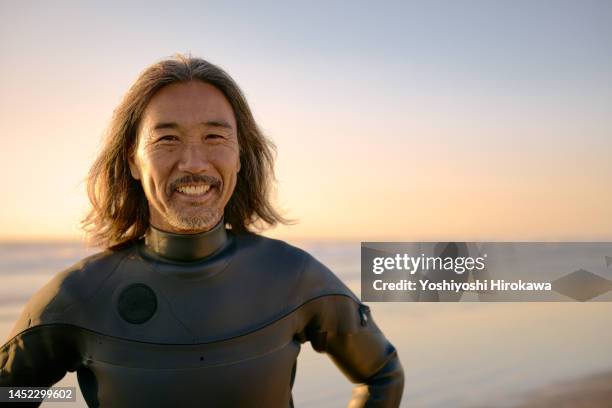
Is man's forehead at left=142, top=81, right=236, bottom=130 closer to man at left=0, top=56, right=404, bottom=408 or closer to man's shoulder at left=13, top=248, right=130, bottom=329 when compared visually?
man at left=0, top=56, right=404, bottom=408

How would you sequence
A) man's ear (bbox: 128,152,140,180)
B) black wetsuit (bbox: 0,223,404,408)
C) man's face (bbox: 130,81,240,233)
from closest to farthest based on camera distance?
black wetsuit (bbox: 0,223,404,408) → man's face (bbox: 130,81,240,233) → man's ear (bbox: 128,152,140,180)

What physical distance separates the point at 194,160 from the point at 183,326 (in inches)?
23.6

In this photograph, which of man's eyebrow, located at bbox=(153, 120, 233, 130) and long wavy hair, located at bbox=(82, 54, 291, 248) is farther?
long wavy hair, located at bbox=(82, 54, 291, 248)

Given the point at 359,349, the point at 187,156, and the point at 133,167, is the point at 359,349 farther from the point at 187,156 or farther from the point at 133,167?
the point at 133,167

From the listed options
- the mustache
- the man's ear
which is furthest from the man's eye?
the man's ear

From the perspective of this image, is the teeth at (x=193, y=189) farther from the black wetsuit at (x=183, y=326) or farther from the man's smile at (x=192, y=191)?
the black wetsuit at (x=183, y=326)

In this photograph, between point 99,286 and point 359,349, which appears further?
point 359,349

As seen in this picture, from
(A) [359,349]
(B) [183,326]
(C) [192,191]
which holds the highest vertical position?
(C) [192,191]

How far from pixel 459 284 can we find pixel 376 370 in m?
4.32

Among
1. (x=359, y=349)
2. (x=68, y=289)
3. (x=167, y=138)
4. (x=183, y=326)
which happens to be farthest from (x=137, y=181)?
(x=359, y=349)

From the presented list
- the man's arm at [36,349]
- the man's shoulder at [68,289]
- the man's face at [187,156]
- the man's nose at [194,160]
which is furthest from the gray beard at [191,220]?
the man's arm at [36,349]

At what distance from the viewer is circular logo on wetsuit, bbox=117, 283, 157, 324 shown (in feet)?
8.42

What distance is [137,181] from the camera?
9.82 ft

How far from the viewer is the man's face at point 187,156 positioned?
2.61 m
